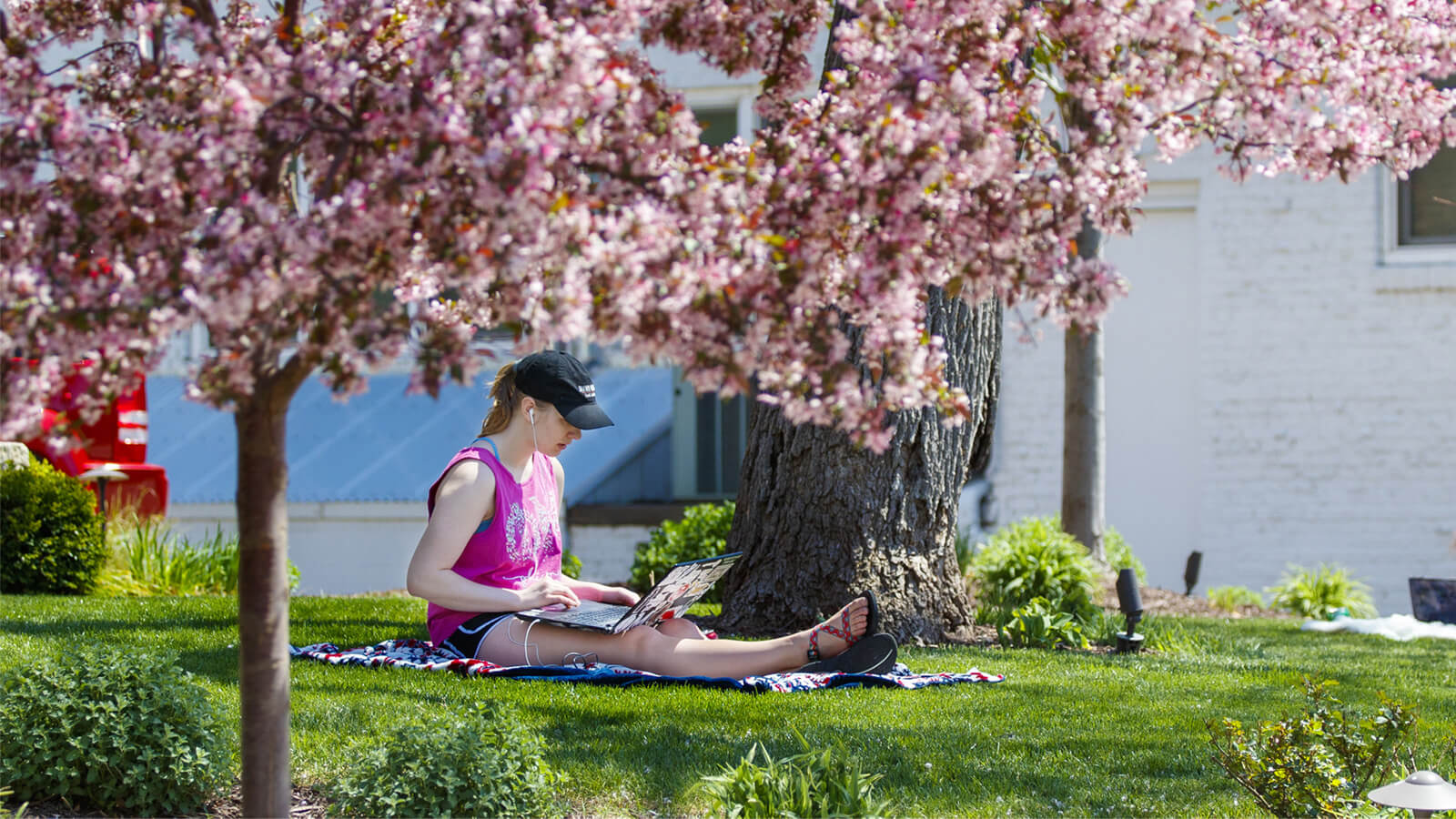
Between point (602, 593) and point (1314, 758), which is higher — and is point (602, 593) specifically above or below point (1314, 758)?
above

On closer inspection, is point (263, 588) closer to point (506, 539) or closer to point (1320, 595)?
point (506, 539)

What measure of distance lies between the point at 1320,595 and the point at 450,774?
25.9 feet

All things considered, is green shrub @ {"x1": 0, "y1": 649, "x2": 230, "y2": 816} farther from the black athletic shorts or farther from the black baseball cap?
the black baseball cap

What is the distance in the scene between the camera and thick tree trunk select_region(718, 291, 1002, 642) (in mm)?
5992

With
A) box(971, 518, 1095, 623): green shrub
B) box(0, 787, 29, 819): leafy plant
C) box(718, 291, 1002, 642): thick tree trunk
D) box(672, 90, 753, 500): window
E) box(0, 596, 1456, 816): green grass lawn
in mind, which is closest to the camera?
box(0, 787, 29, 819): leafy plant

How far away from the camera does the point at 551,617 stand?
4746 mm

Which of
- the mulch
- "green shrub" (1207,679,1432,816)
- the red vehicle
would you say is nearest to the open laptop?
the mulch

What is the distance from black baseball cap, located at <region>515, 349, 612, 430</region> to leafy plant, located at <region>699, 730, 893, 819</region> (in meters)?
1.94

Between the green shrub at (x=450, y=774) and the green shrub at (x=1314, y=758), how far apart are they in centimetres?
161

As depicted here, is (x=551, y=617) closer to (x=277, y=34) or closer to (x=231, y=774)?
(x=231, y=774)

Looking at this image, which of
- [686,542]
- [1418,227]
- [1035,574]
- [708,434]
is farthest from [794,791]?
[1418,227]

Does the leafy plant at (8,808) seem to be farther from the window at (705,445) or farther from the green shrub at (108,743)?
the window at (705,445)

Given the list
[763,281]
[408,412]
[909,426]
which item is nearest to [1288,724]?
[763,281]

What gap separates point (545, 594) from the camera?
4.65 m
